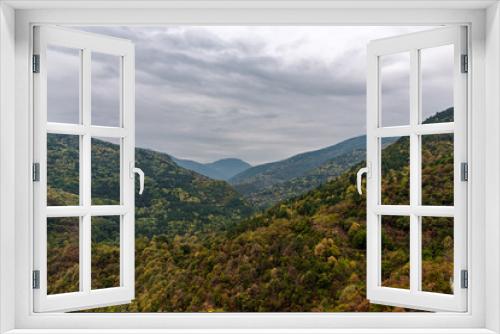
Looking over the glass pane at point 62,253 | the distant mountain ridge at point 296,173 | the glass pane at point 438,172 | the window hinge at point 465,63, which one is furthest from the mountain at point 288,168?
the window hinge at point 465,63

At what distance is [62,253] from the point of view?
6098 millimetres

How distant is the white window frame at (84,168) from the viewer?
7.47 feet

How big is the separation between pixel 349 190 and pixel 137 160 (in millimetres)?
2977

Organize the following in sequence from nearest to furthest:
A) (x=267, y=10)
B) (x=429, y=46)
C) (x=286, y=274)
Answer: (x=267, y=10) < (x=429, y=46) < (x=286, y=274)

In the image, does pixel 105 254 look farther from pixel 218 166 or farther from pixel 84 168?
pixel 84 168

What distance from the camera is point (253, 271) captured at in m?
7.07

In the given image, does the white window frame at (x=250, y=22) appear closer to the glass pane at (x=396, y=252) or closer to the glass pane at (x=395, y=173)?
the glass pane at (x=395, y=173)

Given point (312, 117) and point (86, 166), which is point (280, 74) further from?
point (86, 166)

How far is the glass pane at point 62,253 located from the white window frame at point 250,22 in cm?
367

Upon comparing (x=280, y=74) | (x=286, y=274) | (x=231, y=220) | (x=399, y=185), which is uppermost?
Answer: (x=280, y=74)

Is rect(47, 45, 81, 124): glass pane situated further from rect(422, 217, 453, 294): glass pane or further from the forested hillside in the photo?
rect(422, 217, 453, 294): glass pane

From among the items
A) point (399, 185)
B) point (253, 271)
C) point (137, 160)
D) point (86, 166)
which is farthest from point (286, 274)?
point (86, 166)

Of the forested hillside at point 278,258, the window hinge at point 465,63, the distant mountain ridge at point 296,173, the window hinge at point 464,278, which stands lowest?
the forested hillside at point 278,258

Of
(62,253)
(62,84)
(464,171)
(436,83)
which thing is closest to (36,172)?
(464,171)
